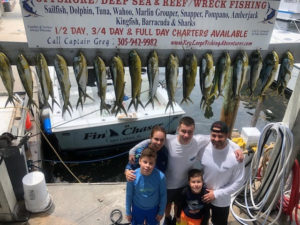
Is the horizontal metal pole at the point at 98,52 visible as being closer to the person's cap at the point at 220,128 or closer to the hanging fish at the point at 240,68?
the hanging fish at the point at 240,68

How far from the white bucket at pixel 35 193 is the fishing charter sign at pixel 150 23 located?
223cm

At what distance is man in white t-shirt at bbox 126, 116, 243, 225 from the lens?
273 centimetres

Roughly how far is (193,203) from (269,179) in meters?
1.43

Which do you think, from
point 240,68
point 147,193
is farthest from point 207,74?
point 147,193

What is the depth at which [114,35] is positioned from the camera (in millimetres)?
2301

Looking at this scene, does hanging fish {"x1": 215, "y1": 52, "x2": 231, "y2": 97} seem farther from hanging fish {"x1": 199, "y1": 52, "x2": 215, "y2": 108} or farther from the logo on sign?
the logo on sign

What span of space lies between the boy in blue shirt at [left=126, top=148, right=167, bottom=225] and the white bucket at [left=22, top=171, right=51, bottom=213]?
152cm

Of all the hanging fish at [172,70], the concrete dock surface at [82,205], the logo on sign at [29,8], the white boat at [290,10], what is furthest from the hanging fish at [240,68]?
the white boat at [290,10]

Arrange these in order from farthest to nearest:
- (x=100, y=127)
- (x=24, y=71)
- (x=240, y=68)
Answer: (x=100, y=127) < (x=240, y=68) < (x=24, y=71)

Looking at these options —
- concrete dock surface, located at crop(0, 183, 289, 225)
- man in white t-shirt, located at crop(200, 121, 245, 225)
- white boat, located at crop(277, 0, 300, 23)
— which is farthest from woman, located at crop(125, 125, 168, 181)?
white boat, located at crop(277, 0, 300, 23)

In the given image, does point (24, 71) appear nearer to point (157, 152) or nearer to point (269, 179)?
point (157, 152)

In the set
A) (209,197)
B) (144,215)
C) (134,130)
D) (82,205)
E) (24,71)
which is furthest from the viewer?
(134,130)

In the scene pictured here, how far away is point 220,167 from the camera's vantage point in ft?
9.04

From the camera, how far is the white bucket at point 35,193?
12.0 ft
